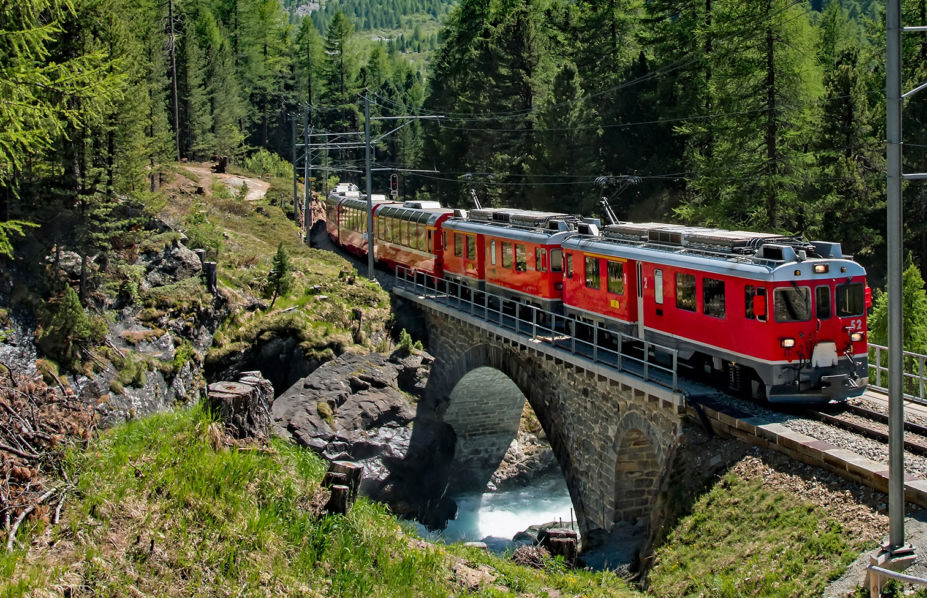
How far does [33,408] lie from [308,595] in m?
2.79

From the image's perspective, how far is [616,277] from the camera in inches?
731

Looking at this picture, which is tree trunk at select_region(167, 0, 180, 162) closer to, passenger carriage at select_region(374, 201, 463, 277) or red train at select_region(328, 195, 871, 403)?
passenger carriage at select_region(374, 201, 463, 277)

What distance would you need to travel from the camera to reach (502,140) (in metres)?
44.4

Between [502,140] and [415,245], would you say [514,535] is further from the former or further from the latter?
[502,140]

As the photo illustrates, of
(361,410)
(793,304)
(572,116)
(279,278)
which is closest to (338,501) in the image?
(793,304)

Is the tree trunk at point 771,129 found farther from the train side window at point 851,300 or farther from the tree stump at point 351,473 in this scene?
the tree stump at point 351,473

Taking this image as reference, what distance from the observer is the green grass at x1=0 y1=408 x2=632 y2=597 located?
20.5 feet

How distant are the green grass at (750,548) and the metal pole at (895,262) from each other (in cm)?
114

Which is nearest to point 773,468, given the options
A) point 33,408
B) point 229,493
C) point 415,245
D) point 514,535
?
point 229,493

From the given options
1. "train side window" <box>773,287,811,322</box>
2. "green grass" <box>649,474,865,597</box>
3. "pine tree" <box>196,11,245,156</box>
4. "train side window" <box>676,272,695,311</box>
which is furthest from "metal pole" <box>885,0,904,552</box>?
"pine tree" <box>196,11,245,156</box>

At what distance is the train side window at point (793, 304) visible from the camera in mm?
14070

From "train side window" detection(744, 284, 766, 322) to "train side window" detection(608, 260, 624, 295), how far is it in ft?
13.2

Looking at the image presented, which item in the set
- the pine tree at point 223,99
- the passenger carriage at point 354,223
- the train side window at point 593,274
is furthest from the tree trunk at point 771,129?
the pine tree at point 223,99

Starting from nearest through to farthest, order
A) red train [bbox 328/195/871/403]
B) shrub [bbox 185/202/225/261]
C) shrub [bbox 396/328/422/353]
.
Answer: red train [bbox 328/195/871/403] → shrub [bbox 396/328/422/353] → shrub [bbox 185/202/225/261]
